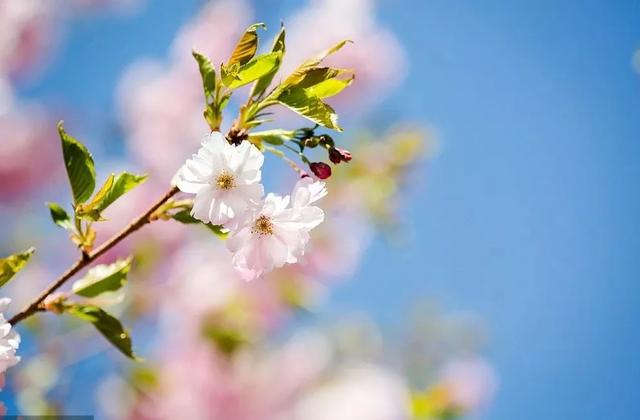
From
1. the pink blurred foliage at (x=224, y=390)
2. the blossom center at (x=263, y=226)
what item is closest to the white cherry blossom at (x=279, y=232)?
the blossom center at (x=263, y=226)

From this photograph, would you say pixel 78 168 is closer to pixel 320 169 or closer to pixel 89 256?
pixel 89 256

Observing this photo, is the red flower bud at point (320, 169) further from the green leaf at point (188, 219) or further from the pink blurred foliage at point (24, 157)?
the pink blurred foliage at point (24, 157)

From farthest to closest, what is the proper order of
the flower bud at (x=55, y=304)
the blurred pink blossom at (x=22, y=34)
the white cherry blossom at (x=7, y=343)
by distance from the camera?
the blurred pink blossom at (x=22, y=34), the flower bud at (x=55, y=304), the white cherry blossom at (x=7, y=343)

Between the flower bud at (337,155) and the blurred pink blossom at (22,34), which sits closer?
the flower bud at (337,155)

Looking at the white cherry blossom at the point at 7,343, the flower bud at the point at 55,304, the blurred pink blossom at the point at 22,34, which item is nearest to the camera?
the white cherry blossom at the point at 7,343

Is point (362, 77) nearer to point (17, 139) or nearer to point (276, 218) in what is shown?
point (17, 139)
